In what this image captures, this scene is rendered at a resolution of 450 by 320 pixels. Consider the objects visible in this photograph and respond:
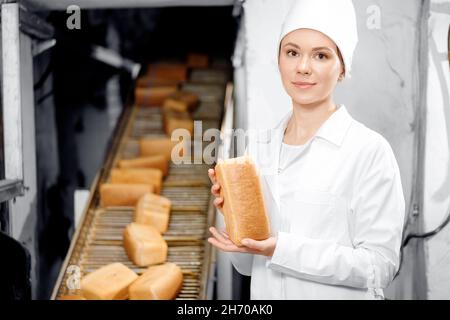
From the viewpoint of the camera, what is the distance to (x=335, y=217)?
1.16 m

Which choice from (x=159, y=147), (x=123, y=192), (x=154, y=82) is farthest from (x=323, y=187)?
(x=154, y=82)

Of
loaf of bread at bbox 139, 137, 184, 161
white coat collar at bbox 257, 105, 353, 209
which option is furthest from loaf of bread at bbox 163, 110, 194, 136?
white coat collar at bbox 257, 105, 353, 209

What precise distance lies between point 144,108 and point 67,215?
2.85 feet

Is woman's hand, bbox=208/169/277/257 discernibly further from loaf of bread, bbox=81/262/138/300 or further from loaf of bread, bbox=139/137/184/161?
loaf of bread, bbox=139/137/184/161

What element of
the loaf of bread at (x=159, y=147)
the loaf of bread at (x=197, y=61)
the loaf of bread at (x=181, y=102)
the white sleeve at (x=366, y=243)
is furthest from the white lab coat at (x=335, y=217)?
the loaf of bread at (x=197, y=61)

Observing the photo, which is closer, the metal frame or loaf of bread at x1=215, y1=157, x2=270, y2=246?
loaf of bread at x1=215, y1=157, x2=270, y2=246

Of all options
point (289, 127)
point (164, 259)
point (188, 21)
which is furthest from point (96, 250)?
point (188, 21)

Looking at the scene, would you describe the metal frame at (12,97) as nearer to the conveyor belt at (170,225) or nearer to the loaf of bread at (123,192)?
the conveyor belt at (170,225)

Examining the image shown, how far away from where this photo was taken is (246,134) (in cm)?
164

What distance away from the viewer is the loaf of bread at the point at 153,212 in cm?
229

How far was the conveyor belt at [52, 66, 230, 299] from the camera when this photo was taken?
2104mm

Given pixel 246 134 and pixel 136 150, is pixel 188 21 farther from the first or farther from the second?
pixel 246 134

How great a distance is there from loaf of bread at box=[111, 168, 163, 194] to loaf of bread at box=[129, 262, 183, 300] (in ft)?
2.02

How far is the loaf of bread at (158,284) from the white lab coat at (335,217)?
0.72 meters
